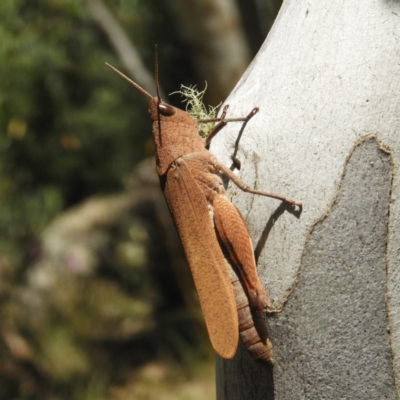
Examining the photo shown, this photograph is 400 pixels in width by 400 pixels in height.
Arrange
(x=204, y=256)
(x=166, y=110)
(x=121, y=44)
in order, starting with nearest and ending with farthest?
(x=204, y=256), (x=166, y=110), (x=121, y=44)

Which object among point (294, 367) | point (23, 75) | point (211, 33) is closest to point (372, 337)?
point (294, 367)

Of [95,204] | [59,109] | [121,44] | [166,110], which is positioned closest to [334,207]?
[166,110]

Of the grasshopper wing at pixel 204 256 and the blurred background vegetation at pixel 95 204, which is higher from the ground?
the blurred background vegetation at pixel 95 204

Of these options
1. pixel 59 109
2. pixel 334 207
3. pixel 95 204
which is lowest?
pixel 334 207

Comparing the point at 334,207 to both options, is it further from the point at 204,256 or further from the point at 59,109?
the point at 59,109

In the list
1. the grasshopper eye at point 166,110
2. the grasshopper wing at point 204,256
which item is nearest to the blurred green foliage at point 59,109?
the grasshopper eye at point 166,110

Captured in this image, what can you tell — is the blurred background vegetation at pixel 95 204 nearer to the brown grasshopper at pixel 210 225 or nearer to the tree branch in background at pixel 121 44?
the tree branch in background at pixel 121 44

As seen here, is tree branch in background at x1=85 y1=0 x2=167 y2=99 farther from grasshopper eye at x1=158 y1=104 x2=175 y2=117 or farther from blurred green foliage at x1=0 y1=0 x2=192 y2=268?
grasshopper eye at x1=158 y1=104 x2=175 y2=117
